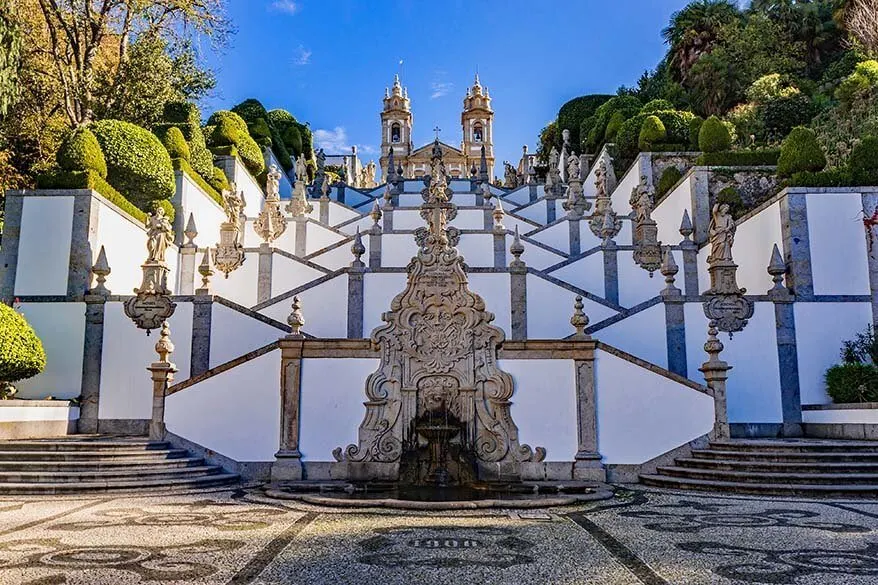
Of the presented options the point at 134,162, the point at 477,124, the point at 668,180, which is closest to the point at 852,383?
the point at 668,180

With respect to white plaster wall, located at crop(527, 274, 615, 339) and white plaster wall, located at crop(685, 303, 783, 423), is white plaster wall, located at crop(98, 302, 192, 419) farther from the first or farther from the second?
white plaster wall, located at crop(685, 303, 783, 423)

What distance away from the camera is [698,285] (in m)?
17.5

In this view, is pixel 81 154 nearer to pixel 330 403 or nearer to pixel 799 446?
pixel 330 403

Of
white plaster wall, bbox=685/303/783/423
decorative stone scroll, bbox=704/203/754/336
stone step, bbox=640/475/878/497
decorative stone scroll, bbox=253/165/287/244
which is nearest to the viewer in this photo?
stone step, bbox=640/475/878/497

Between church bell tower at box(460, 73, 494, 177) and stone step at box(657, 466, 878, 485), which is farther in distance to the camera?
church bell tower at box(460, 73, 494, 177)

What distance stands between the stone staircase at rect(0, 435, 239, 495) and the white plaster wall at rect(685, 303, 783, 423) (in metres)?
9.32

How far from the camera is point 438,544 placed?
5758 mm

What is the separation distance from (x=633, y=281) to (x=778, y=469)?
27.9ft

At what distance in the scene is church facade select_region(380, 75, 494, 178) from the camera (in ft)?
223

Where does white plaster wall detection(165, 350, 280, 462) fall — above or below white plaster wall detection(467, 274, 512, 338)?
below

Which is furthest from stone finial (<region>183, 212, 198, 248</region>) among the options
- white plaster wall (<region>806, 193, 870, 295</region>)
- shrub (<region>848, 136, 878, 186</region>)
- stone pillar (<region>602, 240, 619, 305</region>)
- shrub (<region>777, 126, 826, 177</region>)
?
shrub (<region>848, 136, 878, 186</region>)

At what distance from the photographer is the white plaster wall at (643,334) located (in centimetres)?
1427

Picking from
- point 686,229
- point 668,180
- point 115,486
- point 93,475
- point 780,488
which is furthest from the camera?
point 668,180

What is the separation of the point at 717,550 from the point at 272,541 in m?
3.62
